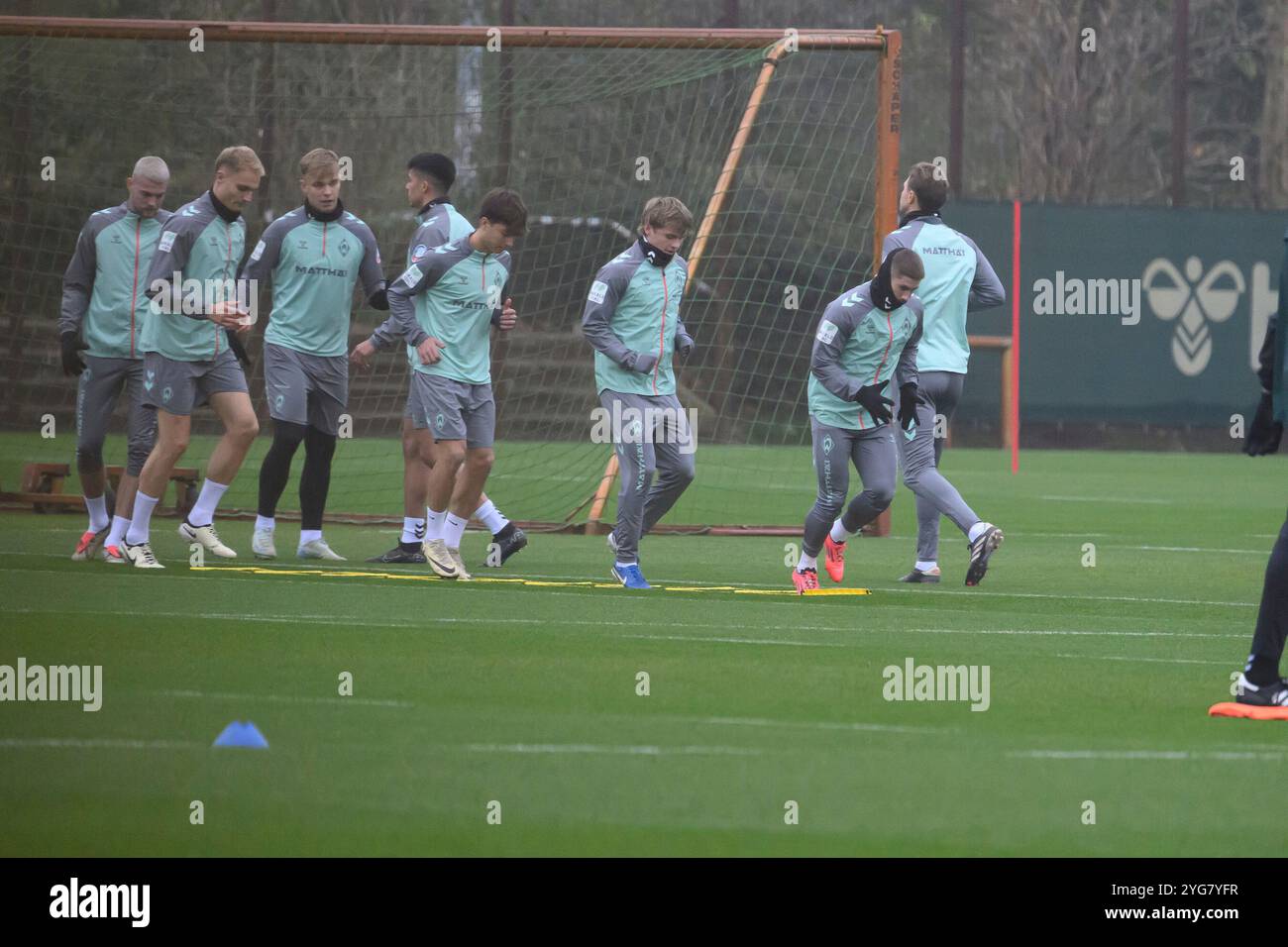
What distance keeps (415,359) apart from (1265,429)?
5.14m

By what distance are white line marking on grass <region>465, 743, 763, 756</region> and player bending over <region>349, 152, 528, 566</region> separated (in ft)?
16.6

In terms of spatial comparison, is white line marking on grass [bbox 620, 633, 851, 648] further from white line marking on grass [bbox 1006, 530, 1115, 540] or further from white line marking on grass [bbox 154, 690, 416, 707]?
white line marking on grass [bbox 1006, 530, 1115, 540]

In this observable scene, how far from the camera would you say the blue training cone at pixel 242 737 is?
648 centimetres

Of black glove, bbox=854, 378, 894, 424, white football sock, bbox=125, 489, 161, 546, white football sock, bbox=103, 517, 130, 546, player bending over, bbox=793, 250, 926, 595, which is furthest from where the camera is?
white football sock, bbox=103, 517, 130, 546

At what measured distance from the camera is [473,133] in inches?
906

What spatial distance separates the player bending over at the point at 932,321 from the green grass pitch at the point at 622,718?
0.48 m

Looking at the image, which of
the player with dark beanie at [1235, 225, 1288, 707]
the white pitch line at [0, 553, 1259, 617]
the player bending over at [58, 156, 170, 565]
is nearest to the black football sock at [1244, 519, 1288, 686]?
the player with dark beanie at [1235, 225, 1288, 707]

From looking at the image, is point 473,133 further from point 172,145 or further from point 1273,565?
point 1273,565

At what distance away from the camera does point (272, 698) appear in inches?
290

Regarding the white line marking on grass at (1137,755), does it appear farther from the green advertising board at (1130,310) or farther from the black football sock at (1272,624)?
the green advertising board at (1130,310)

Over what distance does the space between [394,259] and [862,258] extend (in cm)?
773

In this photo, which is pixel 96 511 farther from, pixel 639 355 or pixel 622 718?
pixel 622 718

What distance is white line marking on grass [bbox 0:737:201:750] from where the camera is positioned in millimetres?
6543

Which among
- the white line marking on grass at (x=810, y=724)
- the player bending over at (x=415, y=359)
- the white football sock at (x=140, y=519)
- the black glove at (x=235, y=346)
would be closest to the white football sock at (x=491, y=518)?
the player bending over at (x=415, y=359)
